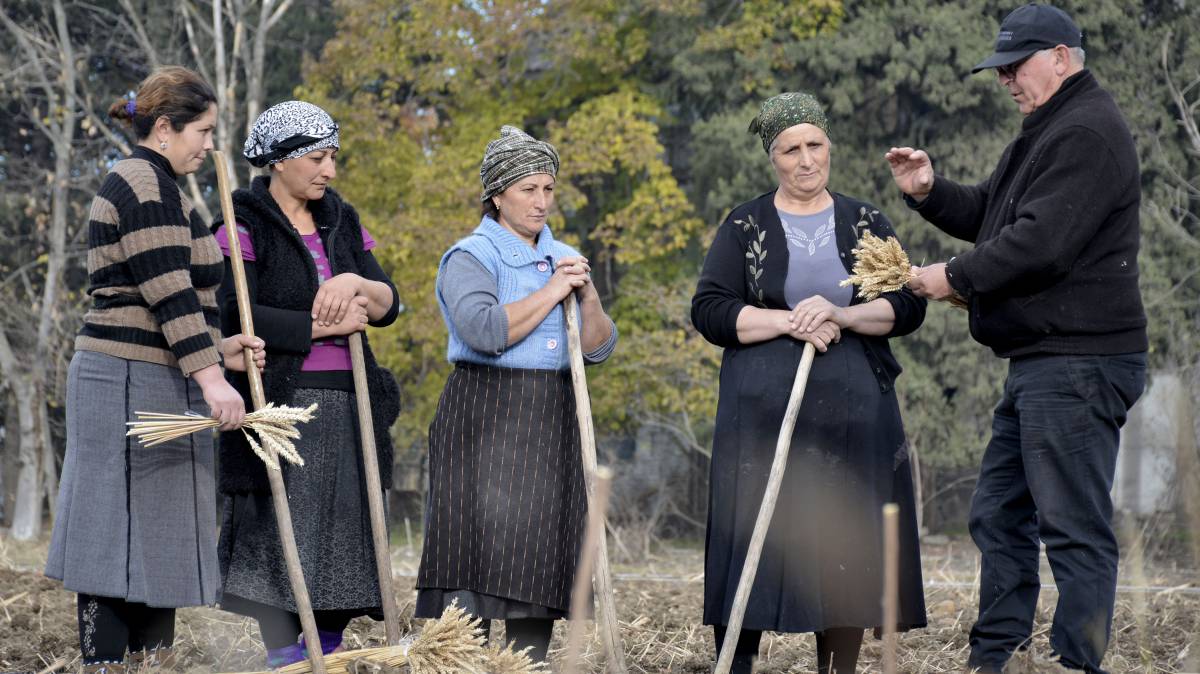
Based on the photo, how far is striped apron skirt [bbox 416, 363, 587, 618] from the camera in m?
4.11

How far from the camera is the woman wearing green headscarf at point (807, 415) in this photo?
4.15 m

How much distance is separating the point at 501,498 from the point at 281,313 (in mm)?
930

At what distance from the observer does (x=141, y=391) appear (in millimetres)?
4051

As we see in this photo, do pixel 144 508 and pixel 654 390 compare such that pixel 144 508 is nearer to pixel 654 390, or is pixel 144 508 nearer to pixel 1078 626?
pixel 1078 626

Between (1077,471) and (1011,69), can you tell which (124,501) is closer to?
(1077,471)

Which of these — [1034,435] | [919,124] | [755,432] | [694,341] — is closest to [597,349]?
[755,432]

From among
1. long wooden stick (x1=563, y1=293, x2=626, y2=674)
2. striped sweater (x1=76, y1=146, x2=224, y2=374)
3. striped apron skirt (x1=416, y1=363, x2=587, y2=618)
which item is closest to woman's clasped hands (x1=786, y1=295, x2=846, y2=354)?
long wooden stick (x1=563, y1=293, x2=626, y2=674)

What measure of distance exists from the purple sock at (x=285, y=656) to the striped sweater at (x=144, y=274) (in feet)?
3.18

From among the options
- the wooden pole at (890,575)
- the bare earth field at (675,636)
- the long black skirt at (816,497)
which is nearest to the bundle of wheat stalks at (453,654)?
the long black skirt at (816,497)

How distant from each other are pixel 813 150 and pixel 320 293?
164 centimetres

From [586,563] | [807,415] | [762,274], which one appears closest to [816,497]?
[807,415]

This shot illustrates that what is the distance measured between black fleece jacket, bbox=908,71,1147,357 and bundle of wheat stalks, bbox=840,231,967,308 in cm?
16

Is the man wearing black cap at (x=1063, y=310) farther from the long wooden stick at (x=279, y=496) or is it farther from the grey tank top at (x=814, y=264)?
the long wooden stick at (x=279, y=496)

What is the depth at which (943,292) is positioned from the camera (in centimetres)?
420
